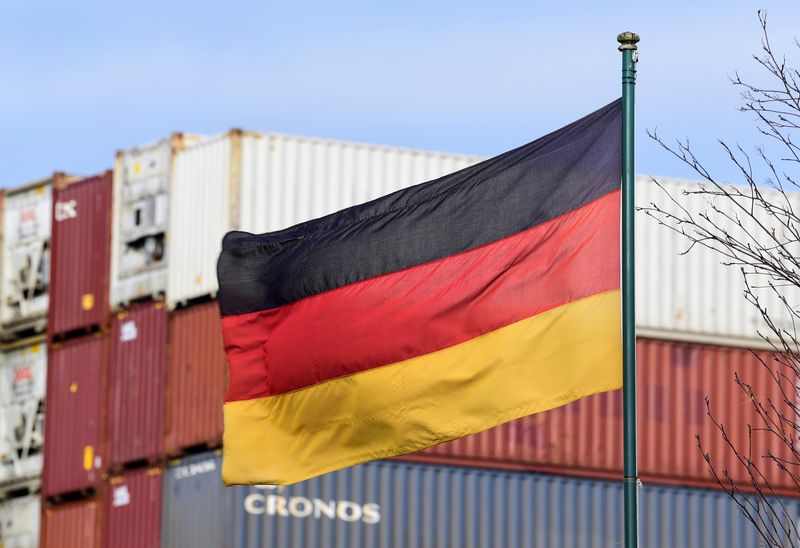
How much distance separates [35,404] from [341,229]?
23.3m

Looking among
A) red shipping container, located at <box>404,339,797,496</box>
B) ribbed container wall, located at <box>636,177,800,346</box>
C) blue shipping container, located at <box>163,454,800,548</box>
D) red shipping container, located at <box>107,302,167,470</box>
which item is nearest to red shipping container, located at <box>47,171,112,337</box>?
red shipping container, located at <box>107,302,167,470</box>

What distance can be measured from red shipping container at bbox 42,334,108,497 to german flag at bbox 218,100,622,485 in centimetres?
2031

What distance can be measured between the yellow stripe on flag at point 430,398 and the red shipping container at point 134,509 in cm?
1823

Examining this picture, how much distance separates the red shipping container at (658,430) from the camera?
29906 mm

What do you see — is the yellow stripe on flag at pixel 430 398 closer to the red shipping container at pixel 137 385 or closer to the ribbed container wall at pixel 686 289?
the red shipping container at pixel 137 385

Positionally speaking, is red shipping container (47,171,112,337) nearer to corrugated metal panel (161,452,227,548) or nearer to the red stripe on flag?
corrugated metal panel (161,452,227,548)

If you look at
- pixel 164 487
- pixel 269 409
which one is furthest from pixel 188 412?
pixel 269 409

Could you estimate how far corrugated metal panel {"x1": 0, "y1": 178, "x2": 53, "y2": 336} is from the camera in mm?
→ 35969

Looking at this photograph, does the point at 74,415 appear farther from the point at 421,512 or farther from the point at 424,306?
the point at 424,306

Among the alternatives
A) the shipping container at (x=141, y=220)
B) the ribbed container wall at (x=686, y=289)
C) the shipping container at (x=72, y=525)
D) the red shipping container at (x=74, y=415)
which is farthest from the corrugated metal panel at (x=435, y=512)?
the shipping container at (x=141, y=220)

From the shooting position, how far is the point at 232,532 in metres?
29.0

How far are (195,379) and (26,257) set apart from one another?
733 centimetres

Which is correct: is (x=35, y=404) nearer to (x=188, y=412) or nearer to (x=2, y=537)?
(x=2, y=537)

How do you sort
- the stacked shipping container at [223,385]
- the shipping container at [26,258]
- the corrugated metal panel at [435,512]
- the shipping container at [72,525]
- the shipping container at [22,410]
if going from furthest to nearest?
the shipping container at [26,258], the shipping container at [22,410], the shipping container at [72,525], the stacked shipping container at [223,385], the corrugated metal panel at [435,512]
